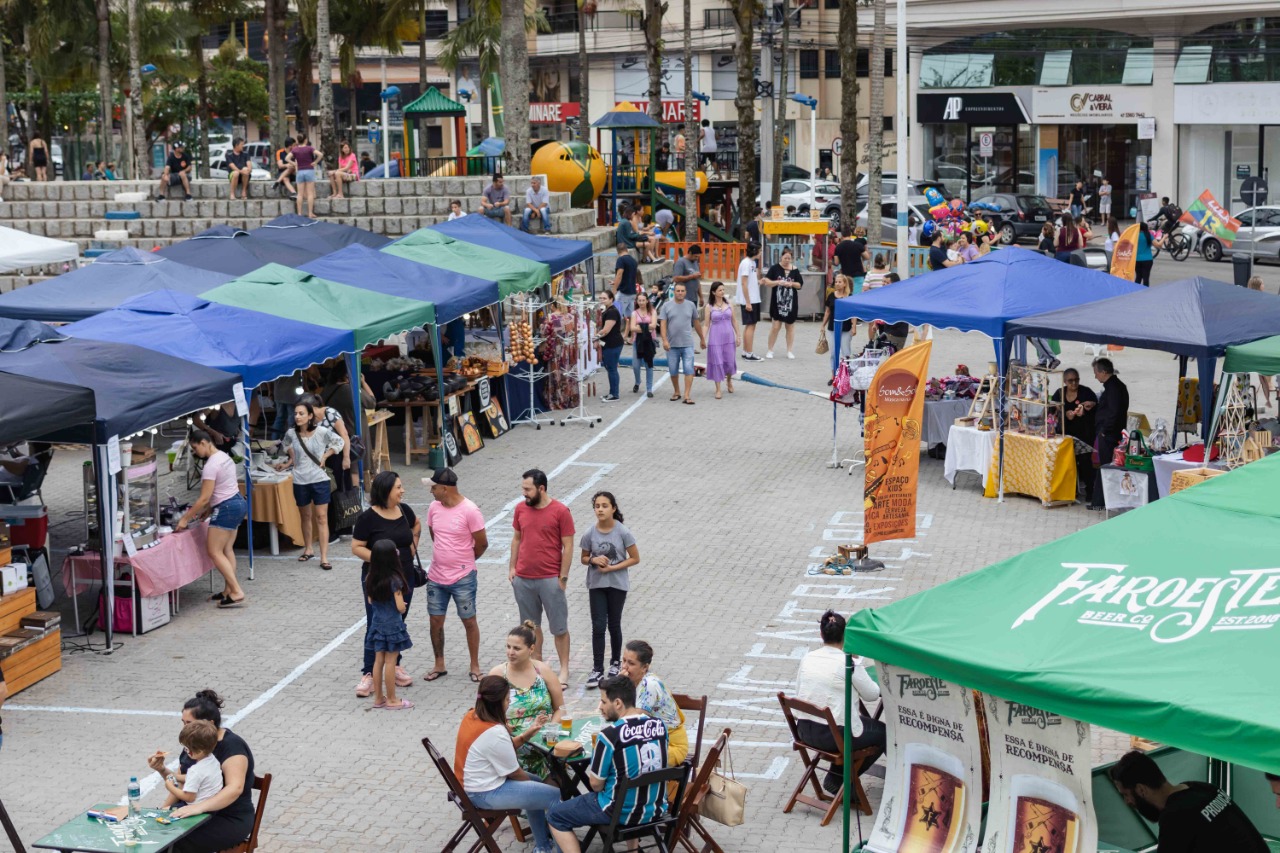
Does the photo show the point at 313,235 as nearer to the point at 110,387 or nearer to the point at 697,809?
the point at 110,387

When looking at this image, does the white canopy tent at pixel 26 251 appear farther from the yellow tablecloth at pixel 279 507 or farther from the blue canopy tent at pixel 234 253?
the yellow tablecloth at pixel 279 507

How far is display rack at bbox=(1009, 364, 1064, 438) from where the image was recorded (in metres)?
16.5

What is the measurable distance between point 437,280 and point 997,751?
12752 millimetres

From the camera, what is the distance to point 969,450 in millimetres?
17203

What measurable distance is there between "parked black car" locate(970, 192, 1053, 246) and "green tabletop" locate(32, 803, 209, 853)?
117 feet

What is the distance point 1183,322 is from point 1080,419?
1.81 meters

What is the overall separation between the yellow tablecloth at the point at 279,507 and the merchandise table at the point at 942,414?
7.50 m

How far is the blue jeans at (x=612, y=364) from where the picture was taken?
2188 cm

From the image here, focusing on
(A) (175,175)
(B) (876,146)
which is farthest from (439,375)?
(B) (876,146)

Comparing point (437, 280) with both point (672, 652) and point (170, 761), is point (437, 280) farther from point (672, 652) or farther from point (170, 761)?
point (170, 761)

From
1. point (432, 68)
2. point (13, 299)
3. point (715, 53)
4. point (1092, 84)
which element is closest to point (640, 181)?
point (1092, 84)

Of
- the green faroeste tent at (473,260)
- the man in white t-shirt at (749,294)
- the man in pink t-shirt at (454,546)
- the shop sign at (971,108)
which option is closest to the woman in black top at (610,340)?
the green faroeste tent at (473,260)

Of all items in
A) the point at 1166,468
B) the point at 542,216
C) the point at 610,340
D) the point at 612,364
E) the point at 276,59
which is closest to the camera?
the point at 1166,468

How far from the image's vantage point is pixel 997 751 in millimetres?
7230
